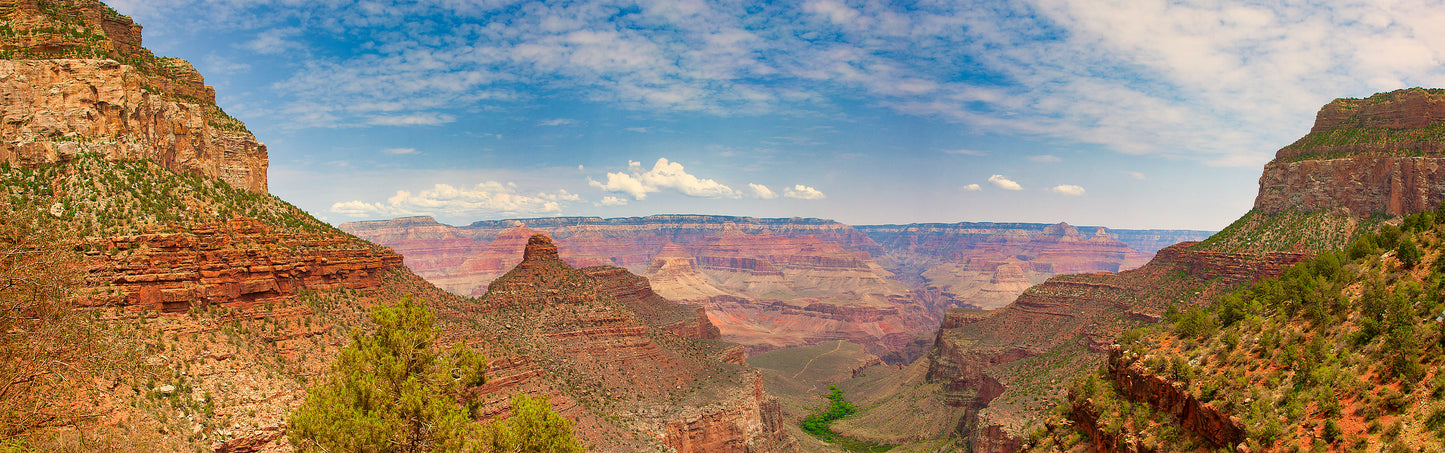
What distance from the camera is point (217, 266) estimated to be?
3700cm

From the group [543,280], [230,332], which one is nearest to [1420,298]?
[230,332]

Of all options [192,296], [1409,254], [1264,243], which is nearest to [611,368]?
[192,296]

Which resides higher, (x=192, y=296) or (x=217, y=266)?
(x=217, y=266)

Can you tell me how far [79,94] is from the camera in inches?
1403

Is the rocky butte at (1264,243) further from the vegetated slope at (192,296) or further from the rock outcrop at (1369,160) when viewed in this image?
the vegetated slope at (192,296)

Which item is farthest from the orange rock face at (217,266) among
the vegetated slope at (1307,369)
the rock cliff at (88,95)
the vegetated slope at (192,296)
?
the vegetated slope at (1307,369)

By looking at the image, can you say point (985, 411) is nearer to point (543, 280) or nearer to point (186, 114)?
point (543, 280)

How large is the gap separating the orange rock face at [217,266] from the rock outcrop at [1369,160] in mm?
97549

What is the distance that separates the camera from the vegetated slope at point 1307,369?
660 inches

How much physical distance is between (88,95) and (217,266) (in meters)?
11.1

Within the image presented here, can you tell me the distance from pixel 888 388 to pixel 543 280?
74313mm

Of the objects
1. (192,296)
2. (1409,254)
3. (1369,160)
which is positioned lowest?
(192,296)

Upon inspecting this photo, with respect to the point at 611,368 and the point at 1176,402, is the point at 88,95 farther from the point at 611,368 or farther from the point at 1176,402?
the point at 1176,402

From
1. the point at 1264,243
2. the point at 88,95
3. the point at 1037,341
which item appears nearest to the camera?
the point at 88,95
